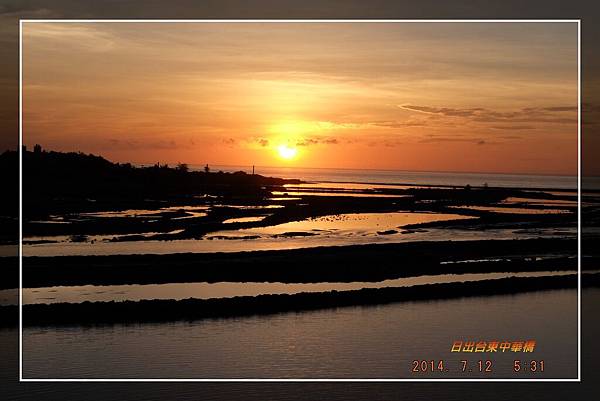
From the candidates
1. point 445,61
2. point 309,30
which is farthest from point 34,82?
point 445,61

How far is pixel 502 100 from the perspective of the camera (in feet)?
34.3

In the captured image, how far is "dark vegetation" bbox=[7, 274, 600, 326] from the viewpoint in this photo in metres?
10.2

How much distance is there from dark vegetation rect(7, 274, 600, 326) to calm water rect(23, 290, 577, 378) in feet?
0.80

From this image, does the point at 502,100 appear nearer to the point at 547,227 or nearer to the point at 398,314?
the point at 398,314

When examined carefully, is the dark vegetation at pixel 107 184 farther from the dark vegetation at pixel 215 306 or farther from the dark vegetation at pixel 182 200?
the dark vegetation at pixel 215 306

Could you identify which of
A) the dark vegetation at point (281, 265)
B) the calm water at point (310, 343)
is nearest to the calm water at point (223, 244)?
the dark vegetation at point (281, 265)

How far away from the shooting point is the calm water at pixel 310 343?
8547 mm

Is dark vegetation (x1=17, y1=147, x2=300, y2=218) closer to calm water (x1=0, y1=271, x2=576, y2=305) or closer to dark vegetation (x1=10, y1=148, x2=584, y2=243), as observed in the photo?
dark vegetation (x1=10, y1=148, x2=584, y2=243)

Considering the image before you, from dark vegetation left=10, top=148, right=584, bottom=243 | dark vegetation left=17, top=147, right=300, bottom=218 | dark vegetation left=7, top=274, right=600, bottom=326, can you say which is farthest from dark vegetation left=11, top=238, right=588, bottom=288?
dark vegetation left=17, top=147, right=300, bottom=218

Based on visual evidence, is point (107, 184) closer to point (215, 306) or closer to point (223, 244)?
point (223, 244)

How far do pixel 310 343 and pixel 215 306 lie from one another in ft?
6.11

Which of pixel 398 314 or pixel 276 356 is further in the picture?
pixel 398 314

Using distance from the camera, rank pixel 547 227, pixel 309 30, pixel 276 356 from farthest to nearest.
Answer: pixel 547 227, pixel 309 30, pixel 276 356
